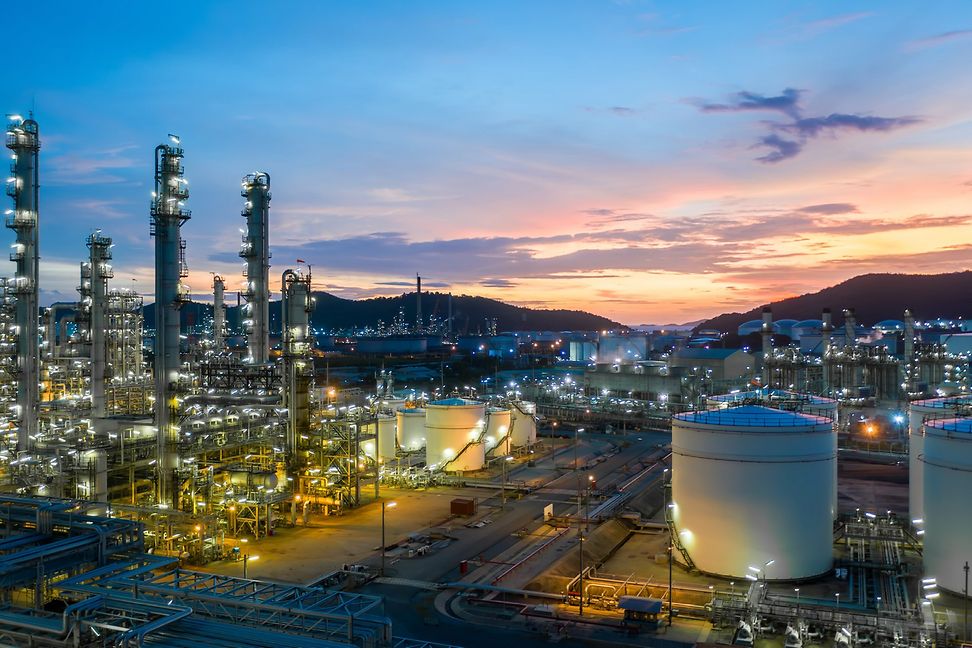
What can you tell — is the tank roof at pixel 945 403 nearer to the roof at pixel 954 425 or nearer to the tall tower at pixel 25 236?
the roof at pixel 954 425

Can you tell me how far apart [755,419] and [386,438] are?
1300 inches

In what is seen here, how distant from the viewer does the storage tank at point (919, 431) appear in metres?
36.7

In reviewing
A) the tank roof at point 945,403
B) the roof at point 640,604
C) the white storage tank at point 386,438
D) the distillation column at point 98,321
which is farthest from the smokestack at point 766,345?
the distillation column at point 98,321

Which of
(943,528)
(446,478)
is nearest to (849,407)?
(446,478)

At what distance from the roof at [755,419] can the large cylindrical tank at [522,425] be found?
1309 inches

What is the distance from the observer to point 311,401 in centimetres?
4447

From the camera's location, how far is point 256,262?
52844 mm

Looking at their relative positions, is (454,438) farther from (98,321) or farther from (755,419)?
(755,419)

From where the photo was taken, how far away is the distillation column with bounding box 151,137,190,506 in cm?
3522

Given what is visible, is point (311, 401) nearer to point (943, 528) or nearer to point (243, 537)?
point (243, 537)

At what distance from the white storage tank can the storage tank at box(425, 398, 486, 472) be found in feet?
11.4

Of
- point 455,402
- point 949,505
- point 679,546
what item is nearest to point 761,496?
point 679,546

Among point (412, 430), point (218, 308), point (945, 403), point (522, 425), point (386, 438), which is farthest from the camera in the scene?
point (218, 308)

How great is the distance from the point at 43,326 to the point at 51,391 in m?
9.06
